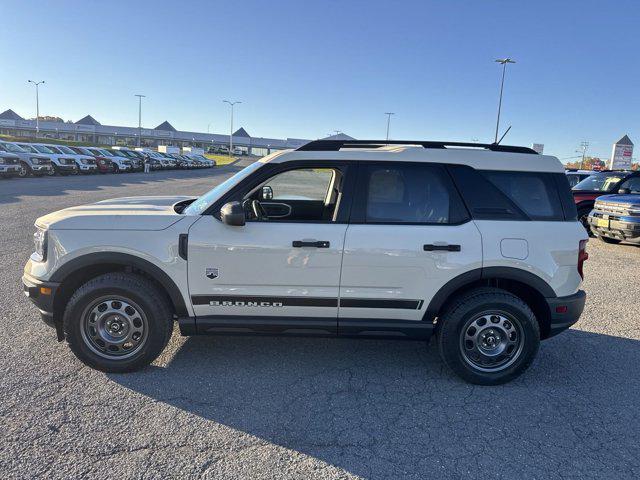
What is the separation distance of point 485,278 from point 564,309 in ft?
2.31

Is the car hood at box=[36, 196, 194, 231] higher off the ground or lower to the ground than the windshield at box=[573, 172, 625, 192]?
lower

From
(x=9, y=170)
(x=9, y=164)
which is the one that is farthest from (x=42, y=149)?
(x=9, y=170)

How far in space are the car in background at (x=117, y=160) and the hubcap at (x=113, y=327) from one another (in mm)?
30231

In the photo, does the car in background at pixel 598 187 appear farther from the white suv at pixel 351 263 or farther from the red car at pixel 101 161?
the red car at pixel 101 161

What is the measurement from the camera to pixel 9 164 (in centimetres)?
2141

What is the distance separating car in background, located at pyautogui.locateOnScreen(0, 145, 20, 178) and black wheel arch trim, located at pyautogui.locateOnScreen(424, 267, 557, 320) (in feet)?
76.6

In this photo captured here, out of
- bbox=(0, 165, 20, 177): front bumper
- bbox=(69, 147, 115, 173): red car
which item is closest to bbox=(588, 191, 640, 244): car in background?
bbox=(0, 165, 20, 177): front bumper

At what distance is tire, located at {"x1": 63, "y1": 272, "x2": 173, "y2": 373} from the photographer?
363 centimetres

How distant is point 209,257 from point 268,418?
1.27 meters

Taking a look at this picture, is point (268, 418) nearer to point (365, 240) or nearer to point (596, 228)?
point (365, 240)

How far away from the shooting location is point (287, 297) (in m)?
3.67

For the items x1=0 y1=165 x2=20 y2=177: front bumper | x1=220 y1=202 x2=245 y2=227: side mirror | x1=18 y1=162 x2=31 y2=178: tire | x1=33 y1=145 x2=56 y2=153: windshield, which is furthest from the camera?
x1=33 y1=145 x2=56 y2=153: windshield

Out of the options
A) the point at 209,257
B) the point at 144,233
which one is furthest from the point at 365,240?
the point at 144,233

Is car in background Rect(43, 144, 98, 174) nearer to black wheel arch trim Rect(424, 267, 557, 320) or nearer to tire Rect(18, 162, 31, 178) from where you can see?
tire Rect(18, 162, 31, 178)
